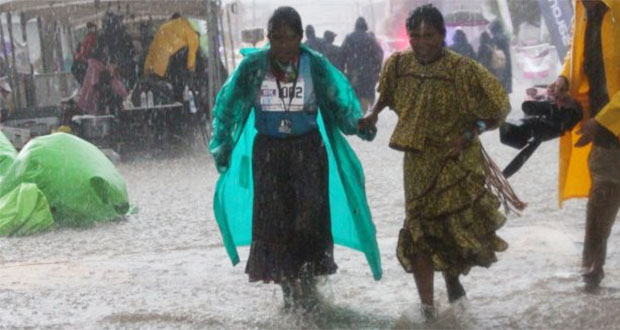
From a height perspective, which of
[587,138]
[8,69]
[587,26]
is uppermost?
[587,26]

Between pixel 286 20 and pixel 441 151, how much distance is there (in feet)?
3.24

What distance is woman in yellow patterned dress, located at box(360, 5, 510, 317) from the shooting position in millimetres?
5461

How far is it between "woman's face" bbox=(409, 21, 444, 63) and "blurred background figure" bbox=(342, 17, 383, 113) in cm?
1540

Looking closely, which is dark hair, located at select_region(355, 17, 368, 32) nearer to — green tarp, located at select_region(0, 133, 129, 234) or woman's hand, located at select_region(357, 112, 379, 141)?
green tarp, located at select_region(0, 133, 129, 234)

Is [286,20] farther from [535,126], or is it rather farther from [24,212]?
[24,212]

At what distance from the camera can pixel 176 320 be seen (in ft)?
19.5

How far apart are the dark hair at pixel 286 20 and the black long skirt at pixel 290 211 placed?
0.52 meters

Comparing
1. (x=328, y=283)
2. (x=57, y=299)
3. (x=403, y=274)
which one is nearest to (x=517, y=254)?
(x=403, y=274)

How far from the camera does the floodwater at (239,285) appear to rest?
227 inches

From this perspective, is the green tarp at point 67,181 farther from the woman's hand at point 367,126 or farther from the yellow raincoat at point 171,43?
the yellow raincoat at point 171,43

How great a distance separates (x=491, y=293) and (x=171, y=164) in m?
9.94

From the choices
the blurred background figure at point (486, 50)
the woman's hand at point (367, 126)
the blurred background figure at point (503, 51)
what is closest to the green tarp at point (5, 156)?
the woman's hand at point (367, 126)

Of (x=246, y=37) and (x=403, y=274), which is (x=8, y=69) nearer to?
(x=246, y=37)

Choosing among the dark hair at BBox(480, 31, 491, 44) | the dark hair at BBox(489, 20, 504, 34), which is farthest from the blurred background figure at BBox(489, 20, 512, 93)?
the dark hair at BBox(480, 31, 491, 44)
